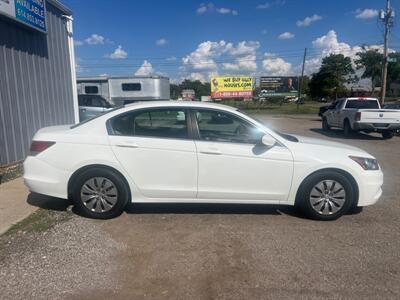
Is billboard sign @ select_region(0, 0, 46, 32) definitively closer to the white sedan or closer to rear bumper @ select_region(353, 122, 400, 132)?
the white sedan

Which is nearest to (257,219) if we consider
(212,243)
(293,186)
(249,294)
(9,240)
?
(293,186)

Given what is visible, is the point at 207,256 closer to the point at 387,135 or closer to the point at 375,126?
the point at 375,126

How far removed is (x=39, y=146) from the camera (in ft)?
15.7

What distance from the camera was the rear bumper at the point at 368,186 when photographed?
4734 millimetres

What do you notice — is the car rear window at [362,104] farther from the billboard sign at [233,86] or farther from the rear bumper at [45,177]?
the billboard sign at [233,86]

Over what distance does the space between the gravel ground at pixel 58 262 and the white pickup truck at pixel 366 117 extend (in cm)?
1283

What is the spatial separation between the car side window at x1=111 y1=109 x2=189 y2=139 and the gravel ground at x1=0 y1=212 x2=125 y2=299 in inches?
53.4

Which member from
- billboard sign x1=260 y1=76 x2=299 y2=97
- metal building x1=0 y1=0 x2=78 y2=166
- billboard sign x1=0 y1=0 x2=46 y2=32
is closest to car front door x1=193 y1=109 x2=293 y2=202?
metal building x1=0 y1=0 x2=78 y2=166

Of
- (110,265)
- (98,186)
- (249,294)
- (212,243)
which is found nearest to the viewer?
(249,294)

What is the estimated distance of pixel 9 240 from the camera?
4.14 m

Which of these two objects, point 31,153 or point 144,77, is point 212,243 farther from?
point 144,77

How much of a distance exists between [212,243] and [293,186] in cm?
139

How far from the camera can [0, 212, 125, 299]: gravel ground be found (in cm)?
314

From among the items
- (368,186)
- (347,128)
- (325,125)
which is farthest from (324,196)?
(325,125)
